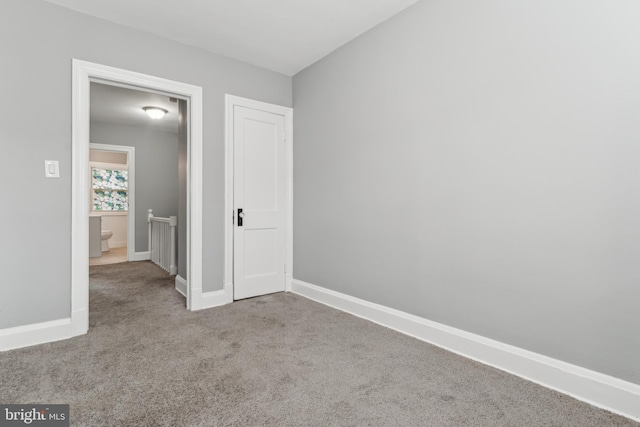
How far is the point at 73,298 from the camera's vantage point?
2492 millimetres

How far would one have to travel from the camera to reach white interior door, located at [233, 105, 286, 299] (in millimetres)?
3408

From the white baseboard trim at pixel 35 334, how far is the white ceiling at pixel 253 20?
2505 millimetres

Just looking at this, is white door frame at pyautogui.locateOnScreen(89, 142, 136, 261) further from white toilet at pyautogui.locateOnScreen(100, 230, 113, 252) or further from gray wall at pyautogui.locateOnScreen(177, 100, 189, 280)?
gray wall at pyautogui.locateOnScreen(177, 100, 189, 280)

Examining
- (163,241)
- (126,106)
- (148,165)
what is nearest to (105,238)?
(148,165)

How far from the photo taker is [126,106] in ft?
16.2

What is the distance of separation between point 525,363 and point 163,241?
206 inches

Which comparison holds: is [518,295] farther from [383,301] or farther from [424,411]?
[383,301]

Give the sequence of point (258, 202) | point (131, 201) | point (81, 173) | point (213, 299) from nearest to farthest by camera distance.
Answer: point (81, 173), point (213, 299), point (258, 202), point (131, 201)

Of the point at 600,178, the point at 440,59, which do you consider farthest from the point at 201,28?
the point at 600,178

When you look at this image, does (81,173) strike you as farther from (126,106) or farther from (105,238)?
(105,238)

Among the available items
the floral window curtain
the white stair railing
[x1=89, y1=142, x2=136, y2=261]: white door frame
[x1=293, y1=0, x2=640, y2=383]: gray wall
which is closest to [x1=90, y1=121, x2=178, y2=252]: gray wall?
[x1=89, y1=142, x2=136, y2=261]: white door frame

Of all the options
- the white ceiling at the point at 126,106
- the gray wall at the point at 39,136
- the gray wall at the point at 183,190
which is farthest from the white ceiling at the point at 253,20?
the white ceiling at the point at 126,106

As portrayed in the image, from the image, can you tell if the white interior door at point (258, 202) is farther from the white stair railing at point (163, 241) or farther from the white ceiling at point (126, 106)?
the white ceiling at point (126, 106)

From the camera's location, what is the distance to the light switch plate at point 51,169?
2400 mm
